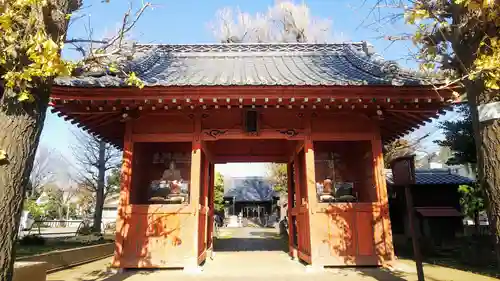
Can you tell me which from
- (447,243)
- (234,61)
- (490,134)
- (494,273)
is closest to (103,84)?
(234,61)

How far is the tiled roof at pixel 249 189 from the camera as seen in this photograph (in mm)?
39156

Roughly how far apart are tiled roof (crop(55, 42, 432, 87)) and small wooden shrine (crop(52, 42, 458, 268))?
55mm

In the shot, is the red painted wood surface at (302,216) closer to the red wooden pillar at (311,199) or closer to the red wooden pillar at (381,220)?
the red wooden pillar at (311,199)

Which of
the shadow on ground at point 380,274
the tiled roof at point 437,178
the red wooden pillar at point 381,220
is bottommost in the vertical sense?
the shadow on ground at point 380,274

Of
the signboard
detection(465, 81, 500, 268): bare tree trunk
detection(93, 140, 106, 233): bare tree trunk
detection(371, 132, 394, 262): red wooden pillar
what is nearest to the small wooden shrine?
detection(371, 132, 394, 262): red wooden pillar

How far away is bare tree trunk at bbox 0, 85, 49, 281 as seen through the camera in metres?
2.99

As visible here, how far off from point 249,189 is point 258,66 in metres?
33.7

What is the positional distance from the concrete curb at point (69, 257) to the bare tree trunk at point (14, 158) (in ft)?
10.1

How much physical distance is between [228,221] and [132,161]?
99.4 feet

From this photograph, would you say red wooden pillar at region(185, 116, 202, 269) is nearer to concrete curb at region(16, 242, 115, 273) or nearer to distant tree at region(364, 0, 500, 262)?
concrete curb at region(16, 242, 115, 273)

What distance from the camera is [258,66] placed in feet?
30.1

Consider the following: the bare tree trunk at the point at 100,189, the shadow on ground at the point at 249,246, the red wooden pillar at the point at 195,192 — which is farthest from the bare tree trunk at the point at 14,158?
the bare tree trunk at the point at 100,189

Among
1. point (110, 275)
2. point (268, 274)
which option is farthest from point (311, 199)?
point (110, 275)

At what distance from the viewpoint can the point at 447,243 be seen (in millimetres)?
11602
